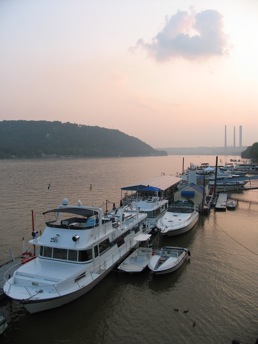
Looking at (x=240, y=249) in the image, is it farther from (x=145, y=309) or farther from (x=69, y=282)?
(x=69, y=282)

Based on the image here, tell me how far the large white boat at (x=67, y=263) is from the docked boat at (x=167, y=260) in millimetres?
2733

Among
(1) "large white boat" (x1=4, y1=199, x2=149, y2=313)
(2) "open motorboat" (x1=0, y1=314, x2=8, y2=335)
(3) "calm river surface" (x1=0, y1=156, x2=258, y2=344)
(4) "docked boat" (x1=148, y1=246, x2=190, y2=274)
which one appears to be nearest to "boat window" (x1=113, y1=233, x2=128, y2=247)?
(1) "large white boat" (x1=4, y1=199, x2=149, y2=313)

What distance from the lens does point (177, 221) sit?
115 feet

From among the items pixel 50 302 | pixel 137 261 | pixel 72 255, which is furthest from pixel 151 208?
pixel 50 302

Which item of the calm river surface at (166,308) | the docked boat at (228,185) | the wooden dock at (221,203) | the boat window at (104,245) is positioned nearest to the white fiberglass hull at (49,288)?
the calm river surface at (166,308)

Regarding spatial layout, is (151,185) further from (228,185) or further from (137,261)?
(228,185)

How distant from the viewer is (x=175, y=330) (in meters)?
17.5

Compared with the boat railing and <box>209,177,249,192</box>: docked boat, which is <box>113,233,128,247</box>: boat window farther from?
<box>209,177,249,192</box>: docked boat

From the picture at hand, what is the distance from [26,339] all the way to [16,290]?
268 centimetres

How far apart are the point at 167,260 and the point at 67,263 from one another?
→ 8176 mm

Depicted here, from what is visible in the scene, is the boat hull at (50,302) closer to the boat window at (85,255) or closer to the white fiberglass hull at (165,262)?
the boat window at (85,255)

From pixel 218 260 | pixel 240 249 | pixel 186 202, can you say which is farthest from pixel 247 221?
pixel 218 260

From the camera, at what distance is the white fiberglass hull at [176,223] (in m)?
33.1

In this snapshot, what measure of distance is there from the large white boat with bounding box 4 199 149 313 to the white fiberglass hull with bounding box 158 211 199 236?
27.9 feet
